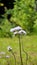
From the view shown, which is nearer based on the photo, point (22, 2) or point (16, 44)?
point (16, 44)

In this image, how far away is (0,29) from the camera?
11.0m

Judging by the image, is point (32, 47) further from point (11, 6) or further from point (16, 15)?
point (11, 6)

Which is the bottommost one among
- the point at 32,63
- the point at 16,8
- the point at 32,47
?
the point at 32,63

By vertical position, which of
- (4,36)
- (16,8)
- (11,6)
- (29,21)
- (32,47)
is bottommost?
(32,47)

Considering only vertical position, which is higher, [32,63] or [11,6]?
[11,6]

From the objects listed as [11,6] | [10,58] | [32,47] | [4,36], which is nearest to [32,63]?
[10,58]

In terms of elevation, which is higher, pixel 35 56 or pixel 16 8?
pixel 16 8

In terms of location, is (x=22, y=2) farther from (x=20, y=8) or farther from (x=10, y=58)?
(x=10, y=58)

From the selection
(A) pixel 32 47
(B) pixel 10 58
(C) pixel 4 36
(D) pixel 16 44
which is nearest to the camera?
(B) pixel 10 58

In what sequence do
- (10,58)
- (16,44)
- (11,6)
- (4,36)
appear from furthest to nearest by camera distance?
1. (11,6)
2. (4,36)
3. (16,44)
4. (10,58)

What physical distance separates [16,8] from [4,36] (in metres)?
1.71

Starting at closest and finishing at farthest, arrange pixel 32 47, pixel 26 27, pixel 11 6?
pixel 32 47, pixel 26 27, pixel 11 6

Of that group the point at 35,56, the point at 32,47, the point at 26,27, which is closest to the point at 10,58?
the point at 35,56

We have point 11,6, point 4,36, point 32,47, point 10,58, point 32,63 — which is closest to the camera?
point 32,63
